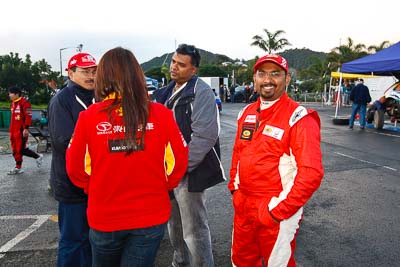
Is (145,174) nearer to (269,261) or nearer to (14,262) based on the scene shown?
(269,261)

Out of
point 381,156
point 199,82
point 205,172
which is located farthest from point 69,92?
point 381,156

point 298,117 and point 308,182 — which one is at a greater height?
point 298,117

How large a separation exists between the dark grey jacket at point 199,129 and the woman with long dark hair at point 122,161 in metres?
0.69

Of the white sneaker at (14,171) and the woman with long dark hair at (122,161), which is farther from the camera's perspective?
the white sneaker at (14,171)

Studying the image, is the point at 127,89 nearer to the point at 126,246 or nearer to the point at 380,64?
the point at 126,246

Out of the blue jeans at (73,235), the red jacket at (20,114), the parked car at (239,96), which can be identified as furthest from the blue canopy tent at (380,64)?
the parked car at (239,96)

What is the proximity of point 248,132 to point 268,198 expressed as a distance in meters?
0.47

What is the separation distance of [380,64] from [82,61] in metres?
11.4

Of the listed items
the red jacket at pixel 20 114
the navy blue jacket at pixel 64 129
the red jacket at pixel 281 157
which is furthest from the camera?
the red jacket at pixel 20 114

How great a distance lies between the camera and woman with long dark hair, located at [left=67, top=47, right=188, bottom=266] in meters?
1.79

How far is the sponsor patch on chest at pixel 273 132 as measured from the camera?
2197 mm

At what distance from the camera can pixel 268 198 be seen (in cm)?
223

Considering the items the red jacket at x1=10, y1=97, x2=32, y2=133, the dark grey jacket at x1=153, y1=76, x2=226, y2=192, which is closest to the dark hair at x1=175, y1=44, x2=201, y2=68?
the dark grey jacket at x1=153, y1=76, x2=226, y2=192

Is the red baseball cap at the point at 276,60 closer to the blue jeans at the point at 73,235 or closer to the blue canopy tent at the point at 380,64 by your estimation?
the blue jeans at the point at 73,235
